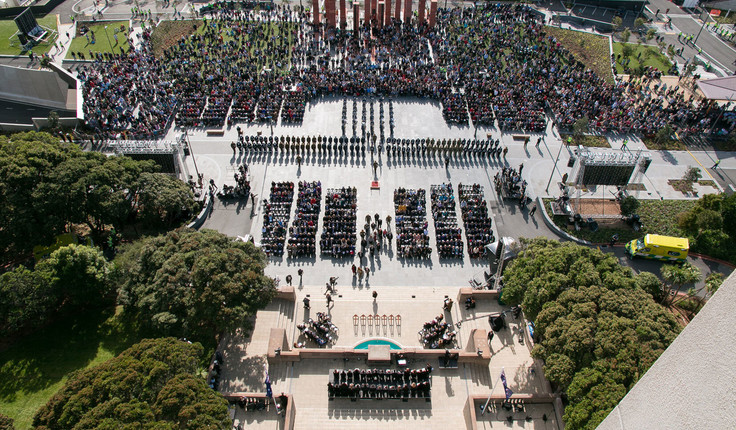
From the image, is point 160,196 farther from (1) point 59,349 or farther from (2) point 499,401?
(2) point 499,401

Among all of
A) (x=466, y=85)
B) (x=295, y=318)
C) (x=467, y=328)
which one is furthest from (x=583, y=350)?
(x=466, y=85)

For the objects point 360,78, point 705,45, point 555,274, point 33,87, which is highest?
point 705,45

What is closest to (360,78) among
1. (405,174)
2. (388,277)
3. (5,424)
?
(405,174)

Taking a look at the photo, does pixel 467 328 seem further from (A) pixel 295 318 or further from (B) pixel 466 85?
(B) pixel 466 85


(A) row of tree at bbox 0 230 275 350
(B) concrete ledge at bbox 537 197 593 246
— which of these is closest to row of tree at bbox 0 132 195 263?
(A) row of tree at bbox 0 230 275 350

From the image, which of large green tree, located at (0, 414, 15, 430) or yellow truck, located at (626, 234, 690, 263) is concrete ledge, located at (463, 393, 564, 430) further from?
large green tree, located at (0, 414, 15, 430)
